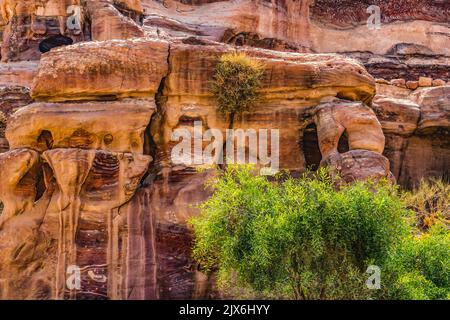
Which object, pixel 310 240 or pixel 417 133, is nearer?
pixel 310 240

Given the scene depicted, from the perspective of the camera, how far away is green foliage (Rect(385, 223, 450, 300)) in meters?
12.6

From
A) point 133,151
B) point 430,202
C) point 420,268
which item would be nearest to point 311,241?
point 420,268

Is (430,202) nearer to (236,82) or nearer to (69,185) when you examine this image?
(236,82)

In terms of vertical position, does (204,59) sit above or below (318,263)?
above

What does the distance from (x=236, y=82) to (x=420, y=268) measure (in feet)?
18.6

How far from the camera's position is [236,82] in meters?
16.0

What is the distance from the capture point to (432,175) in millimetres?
19672

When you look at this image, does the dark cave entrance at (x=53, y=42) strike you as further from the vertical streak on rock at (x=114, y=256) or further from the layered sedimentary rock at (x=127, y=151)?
the vertical streak on rock at (x=114, y=256)

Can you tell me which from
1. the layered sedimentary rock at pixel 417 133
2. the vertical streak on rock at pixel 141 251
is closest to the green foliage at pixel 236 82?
the vertical streak on rock at pixel 141 251

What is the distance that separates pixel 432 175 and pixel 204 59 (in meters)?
7.60
